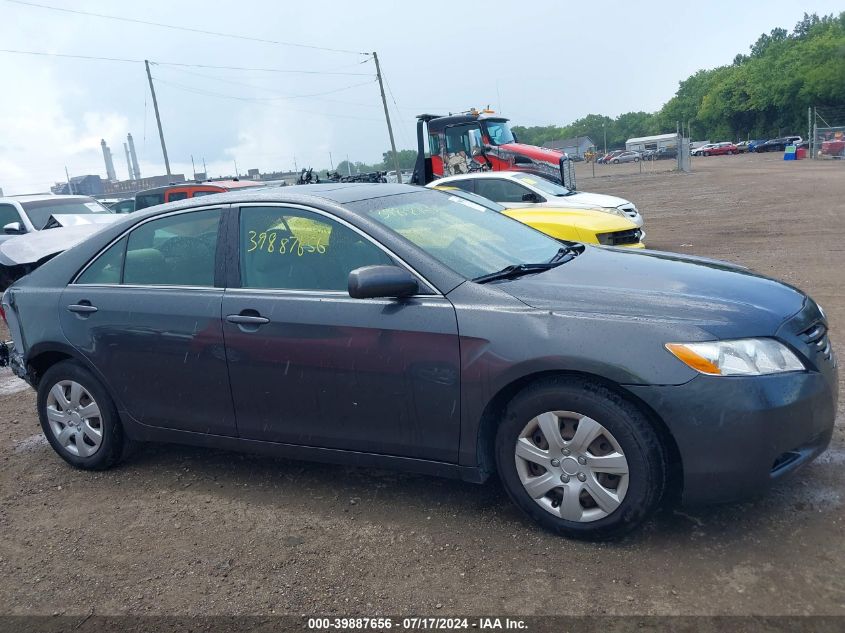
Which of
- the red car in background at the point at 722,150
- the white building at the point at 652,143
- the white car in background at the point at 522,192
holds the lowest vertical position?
the red car in background at the point at 722,150

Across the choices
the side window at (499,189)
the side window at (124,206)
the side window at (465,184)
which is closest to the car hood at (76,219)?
the side window at (465,184)

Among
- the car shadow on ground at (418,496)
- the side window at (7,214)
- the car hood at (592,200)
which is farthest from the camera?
the side window at (7,214)

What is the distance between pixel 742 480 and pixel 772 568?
0.36m

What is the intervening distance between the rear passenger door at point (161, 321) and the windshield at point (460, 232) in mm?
977

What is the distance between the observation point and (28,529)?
388 centimetres

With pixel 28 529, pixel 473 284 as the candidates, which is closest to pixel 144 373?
pixel 28 529

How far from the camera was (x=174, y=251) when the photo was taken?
13.8ft

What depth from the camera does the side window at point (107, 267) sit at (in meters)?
4.35

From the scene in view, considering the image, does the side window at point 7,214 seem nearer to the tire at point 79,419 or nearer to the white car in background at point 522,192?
the white car in background at point 522,192

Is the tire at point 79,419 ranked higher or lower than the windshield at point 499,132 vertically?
lower

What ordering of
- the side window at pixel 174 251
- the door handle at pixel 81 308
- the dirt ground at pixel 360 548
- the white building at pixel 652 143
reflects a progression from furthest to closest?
the white building at pixel 652 143 < the door handle at pixel 81 308 < the side window at pixel 174 251 < the dirt ground at pixel 360 548

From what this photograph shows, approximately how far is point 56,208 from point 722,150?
76680mm

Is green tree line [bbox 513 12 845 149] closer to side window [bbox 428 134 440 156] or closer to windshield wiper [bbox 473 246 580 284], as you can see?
side window [bbox 428 134 440 156]

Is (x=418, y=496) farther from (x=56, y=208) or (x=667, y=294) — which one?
(x=56, y=208)
